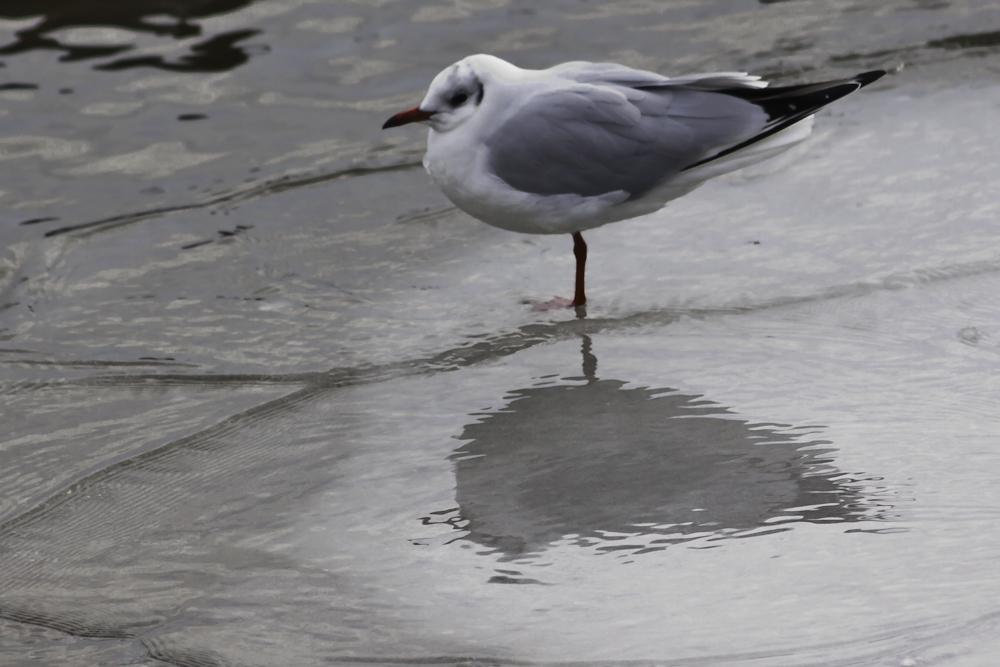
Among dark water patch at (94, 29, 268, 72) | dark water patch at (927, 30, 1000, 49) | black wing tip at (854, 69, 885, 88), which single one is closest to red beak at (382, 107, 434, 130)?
black wing tip at (854, 69, 885, 88)

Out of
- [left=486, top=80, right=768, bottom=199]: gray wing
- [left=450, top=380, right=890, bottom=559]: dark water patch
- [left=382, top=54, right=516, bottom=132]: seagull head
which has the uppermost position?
→ [left=382, top=54, right=516, bottom=132]: seagull head

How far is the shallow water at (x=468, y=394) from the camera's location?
7.97 ft

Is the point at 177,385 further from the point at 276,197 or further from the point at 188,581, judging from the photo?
the point at 276,197

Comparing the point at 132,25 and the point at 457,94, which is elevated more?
the point at 132,25

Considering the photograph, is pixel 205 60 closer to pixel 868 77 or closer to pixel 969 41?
pixel 868 77

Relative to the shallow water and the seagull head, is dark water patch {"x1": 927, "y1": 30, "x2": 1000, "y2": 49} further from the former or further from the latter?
the seagull head

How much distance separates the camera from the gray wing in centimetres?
384

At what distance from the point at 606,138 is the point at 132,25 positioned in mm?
4454

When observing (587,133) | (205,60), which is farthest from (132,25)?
(587,133)

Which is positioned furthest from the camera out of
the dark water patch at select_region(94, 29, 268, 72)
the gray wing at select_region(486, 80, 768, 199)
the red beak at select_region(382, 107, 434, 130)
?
the dark water patch at select_region(94, 29, 268, 72)

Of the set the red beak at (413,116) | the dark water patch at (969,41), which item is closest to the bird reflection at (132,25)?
the red beak at (413,116)

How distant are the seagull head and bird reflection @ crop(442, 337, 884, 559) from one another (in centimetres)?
115

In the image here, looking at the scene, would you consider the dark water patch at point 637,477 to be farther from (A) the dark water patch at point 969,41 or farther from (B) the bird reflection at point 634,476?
(A) the dark water patch at point 969,41

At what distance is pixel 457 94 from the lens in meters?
3.94
